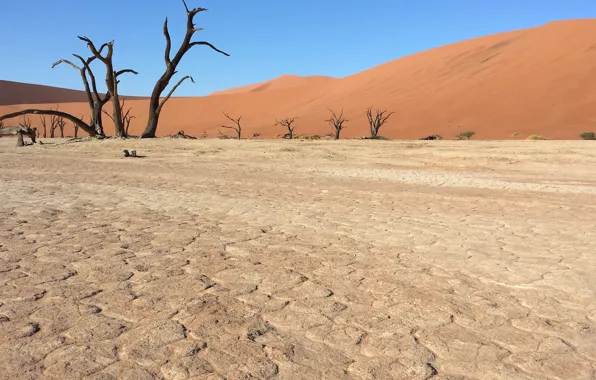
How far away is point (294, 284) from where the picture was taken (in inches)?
134

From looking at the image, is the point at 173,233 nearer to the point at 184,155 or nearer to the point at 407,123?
the point at 184,155

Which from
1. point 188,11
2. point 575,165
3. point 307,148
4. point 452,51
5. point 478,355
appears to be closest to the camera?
point 478,355

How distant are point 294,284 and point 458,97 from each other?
42.2m

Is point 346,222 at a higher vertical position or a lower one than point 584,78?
lower

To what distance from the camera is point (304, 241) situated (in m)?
4.63

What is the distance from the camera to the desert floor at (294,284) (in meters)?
2.35

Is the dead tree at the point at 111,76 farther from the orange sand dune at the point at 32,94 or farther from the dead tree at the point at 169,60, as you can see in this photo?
the orange sand dune at the point at 32,94

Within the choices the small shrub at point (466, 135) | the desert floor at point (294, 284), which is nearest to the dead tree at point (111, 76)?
the desert floor at point (294, 284)

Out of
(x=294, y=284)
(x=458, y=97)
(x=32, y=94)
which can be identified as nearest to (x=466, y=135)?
(x=458, y=97)

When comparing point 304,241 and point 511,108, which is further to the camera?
point 511,108

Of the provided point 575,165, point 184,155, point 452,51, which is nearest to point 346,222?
point 575,165

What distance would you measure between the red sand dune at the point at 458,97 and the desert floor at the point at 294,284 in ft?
92.2

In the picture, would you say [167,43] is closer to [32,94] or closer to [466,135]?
[466,135]

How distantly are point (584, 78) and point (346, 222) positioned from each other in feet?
132
